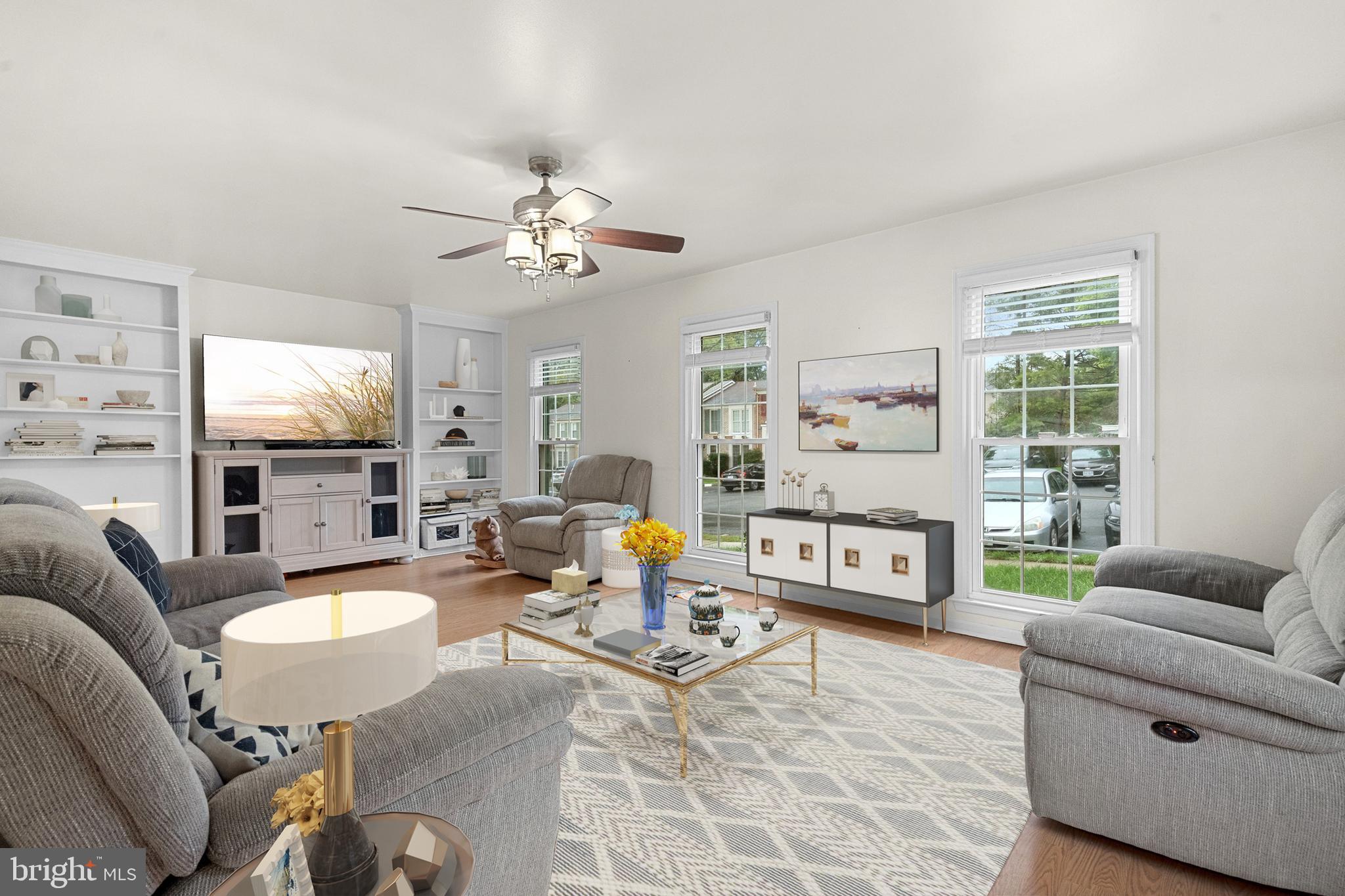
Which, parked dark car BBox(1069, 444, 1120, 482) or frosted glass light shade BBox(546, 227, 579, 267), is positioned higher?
frosted glass light shade BBox(546, 227, 579, 267)

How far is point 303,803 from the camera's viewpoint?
3.01 feet

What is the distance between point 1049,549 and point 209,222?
18.1ft

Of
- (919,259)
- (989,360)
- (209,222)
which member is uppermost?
(209,222)

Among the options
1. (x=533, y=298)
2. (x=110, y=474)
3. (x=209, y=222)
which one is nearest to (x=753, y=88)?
(x=209, y=222)

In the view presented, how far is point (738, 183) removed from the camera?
3.39 meters

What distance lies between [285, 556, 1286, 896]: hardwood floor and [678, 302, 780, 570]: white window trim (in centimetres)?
74

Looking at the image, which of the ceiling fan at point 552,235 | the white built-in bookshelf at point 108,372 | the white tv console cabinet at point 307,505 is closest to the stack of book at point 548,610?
the ceiling fan at point 552,235

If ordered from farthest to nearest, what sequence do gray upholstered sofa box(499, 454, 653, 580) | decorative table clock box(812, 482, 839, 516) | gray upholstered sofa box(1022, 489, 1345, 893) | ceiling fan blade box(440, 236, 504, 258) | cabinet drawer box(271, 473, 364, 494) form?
cabinet drawer box(271, 473, 364, 494) < gray upholstered sofa box(499, 454, 653, 580) < decorative table clock box(812, 482, 839, 516) < ceiling fan blade box(440, 236, 504, 258) < gray upholstered sofa box(1022, 489, 1345, 893)

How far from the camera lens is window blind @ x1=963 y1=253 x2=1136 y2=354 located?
→ 338cm

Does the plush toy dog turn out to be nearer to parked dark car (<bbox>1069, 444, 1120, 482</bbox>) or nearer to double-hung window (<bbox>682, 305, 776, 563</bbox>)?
double-hung window (<bbox>682, 305, 776, 563</bbox>)

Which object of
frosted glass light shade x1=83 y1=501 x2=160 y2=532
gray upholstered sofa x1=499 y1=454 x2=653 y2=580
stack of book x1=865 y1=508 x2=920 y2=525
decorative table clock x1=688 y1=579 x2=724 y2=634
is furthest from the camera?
gray upholstered sofa x1=499 y1=454 x2=653 y2=580

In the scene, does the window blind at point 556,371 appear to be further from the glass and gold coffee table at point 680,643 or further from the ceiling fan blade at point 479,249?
the glass and gold coffee table at point 680,643

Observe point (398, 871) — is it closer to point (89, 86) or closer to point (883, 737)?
point (883, 737)

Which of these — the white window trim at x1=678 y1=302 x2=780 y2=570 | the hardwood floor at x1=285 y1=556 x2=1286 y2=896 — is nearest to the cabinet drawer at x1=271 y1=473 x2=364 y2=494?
the hardwood floor at x1=285 y1=556 x2=1286 y2=896
